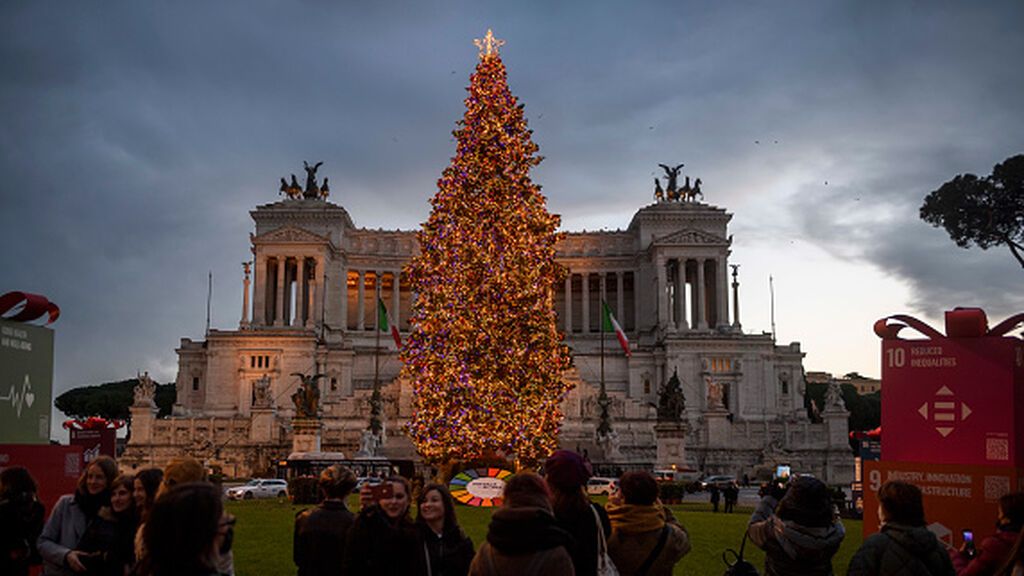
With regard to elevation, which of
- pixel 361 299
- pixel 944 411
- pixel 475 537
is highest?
pixel 361 299

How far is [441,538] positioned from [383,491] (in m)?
0.61

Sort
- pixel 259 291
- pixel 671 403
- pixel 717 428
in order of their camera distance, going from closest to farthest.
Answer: pixel 671 403 < pixel 717 428 < pixel 259 291

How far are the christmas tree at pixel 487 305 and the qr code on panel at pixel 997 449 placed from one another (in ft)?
62.4

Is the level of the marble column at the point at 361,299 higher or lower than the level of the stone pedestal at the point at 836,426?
higher

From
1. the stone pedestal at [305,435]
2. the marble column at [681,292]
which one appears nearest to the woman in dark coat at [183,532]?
the stone pedestal at [305,435]

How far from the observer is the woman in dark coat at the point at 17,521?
827 cm

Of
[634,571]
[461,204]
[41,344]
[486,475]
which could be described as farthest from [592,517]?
[461,204]

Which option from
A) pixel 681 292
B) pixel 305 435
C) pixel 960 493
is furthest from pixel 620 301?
pixel 960 493

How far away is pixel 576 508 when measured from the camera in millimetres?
7012

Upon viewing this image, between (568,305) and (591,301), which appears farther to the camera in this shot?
(591,301)

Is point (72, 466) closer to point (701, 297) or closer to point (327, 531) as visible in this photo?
point (327, 531)

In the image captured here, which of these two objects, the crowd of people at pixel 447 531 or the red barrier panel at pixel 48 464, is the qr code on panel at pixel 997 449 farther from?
the red barrier panel at pixel 48 464

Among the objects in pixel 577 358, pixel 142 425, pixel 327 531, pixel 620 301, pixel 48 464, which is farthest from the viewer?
pixel 620 301

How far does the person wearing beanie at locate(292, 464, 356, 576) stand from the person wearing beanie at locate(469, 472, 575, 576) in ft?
9.79
